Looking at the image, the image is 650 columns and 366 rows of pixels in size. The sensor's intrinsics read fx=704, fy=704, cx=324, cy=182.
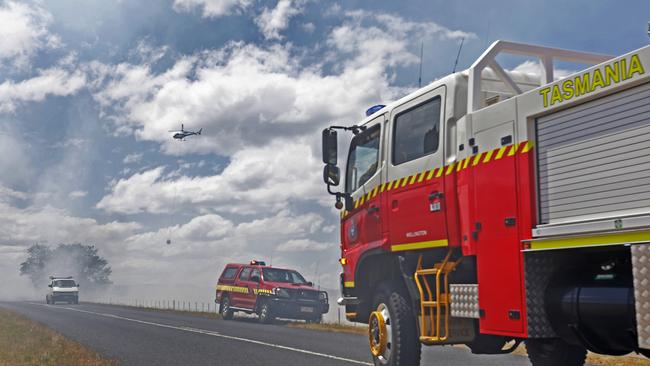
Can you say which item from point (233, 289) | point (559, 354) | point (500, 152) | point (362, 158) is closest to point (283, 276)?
point (233, 289)

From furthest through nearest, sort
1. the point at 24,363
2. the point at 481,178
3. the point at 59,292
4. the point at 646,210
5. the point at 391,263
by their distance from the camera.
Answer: the point at 59,292
the point at 24,363
the point at 391,263
the point at 481,178
the point at 646,210

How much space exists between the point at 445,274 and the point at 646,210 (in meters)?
2.69

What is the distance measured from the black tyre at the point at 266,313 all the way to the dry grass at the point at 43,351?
7.14 metres

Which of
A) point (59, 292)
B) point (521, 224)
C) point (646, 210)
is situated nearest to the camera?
point (646, 210)

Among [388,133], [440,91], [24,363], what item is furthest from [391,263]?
[24,363]

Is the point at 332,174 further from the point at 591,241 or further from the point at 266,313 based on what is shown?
the point at 266,313

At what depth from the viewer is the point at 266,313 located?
23.8 metres

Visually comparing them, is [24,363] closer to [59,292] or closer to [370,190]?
[370,190]

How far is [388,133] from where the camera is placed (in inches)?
341

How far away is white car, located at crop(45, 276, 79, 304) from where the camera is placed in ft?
163

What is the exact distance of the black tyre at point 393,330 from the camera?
7824mm

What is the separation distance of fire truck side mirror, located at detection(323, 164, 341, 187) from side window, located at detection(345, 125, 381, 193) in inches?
10.5

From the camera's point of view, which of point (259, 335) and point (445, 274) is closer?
point (445, 274)

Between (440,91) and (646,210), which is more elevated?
(440,91)
